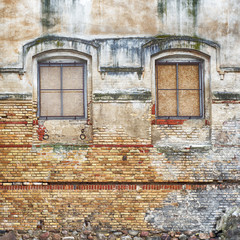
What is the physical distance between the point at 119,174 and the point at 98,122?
4.15 ft

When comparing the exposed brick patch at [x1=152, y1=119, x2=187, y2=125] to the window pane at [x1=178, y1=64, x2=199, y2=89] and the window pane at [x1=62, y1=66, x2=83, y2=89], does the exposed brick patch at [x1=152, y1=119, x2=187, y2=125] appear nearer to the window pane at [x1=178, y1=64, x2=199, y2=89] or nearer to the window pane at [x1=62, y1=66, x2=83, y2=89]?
the window pane at [x1=178, y1=64, x2=199, y2=89]

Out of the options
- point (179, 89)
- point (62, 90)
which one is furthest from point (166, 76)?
point (62, 90)

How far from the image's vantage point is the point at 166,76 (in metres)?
7.11

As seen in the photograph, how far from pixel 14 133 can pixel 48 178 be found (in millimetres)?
1272

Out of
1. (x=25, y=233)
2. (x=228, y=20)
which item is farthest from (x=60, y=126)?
(x=228, y=20)

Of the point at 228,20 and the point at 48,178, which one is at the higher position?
the point at 228,20

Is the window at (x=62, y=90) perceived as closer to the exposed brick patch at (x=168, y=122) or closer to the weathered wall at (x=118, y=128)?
the weathered wall at (x=118, y=128)

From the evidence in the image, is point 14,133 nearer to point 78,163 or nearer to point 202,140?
point 78,163

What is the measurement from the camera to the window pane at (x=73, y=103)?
23.1 ft

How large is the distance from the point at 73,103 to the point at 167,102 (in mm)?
2223

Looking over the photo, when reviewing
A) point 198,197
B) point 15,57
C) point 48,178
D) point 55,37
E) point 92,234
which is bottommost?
point 92,234

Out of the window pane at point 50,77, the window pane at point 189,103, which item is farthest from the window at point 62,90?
the window pane at point 189,103

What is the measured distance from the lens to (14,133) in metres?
6.74

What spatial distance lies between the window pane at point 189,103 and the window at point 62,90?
2.30m
